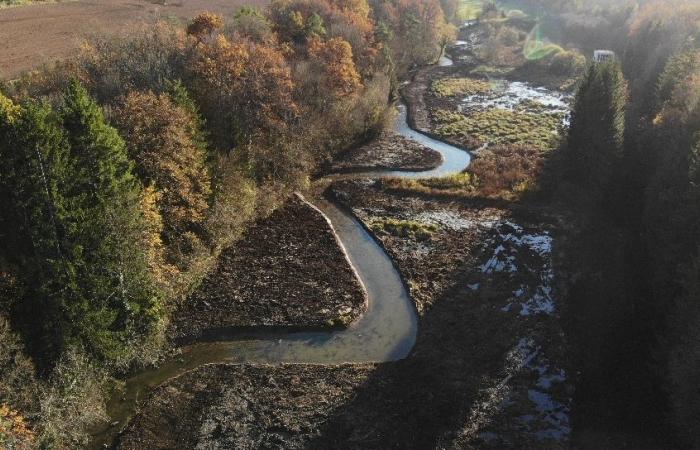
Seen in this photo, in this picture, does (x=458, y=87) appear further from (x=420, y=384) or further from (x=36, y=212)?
(x=36, y=212)

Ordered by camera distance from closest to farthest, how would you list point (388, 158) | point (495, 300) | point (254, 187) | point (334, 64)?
point (495, 300)
point (254, 187)
point (334, 64)
point (388, 158)

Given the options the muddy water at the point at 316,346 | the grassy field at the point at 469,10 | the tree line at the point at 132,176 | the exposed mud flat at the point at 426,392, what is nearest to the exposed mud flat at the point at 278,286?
the muddy water at the point at 316,346

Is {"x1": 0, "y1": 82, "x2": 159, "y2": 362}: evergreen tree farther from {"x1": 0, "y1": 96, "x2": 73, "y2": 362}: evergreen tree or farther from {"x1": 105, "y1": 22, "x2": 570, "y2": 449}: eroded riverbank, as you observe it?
{"x1": 105, "y1": 22, "x2": 570, "y2": 449}: eroded riverbank

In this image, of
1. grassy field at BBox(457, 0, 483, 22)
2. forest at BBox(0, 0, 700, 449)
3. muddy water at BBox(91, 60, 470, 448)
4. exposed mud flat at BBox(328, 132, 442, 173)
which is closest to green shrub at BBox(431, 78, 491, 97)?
forest at BBox(0, 0, 700, 449)

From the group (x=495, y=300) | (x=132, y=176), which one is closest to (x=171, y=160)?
(x=132, y=176)

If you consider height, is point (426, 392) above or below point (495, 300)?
below
